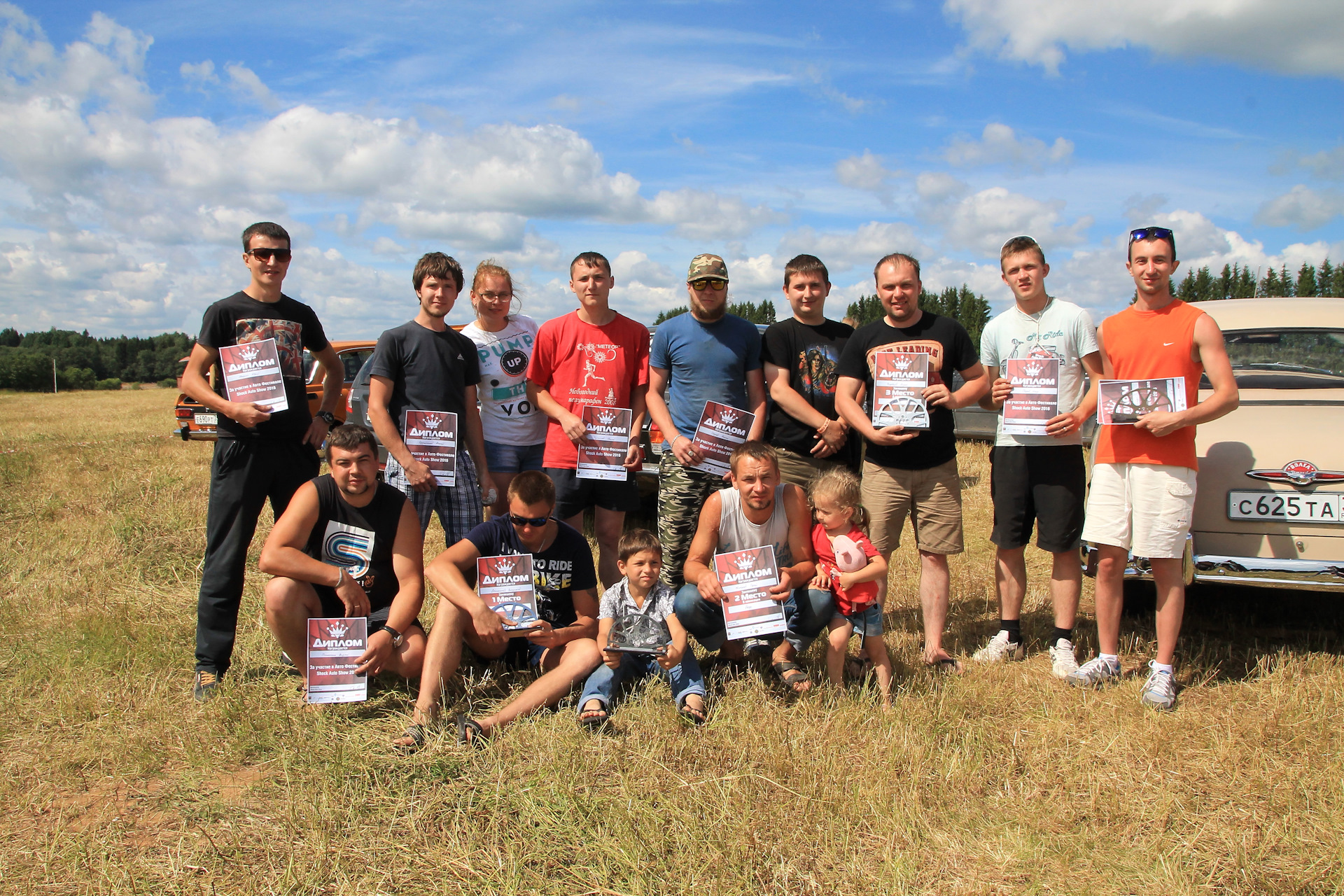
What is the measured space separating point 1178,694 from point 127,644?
5355 millimetres

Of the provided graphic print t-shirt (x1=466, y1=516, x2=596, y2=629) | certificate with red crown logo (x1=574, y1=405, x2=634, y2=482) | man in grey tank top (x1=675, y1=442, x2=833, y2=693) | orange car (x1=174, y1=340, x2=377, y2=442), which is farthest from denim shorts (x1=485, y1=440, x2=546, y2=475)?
orange car (x1=174, y1=340, x2=377, y2=442)

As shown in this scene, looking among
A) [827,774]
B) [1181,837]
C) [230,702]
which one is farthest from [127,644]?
[1181,837]

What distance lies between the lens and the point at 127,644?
14.5ft

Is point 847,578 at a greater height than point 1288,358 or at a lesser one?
lesser

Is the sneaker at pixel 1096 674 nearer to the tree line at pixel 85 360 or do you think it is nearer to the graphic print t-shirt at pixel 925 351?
the graphic print t-shirt at pixel 925 351

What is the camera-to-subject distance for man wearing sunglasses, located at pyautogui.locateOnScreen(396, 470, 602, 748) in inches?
136

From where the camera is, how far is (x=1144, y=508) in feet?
12.1

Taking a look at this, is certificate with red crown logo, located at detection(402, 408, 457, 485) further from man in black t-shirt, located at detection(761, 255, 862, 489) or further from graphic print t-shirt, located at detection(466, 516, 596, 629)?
man in black t-shirt, located at detection(761, 255, 862, 489)

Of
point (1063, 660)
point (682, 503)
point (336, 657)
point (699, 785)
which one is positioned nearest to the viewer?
point (699, 785)

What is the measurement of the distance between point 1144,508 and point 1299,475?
2.56ft

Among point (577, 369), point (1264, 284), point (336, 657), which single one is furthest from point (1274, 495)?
point (1264, 284)

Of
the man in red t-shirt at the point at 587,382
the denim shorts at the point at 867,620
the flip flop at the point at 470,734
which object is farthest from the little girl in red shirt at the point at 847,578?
the flip flop at the point at 470,734

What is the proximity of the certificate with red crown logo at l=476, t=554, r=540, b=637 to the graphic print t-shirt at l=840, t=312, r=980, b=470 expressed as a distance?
1934mm

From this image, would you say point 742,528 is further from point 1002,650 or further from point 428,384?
point 428,384
